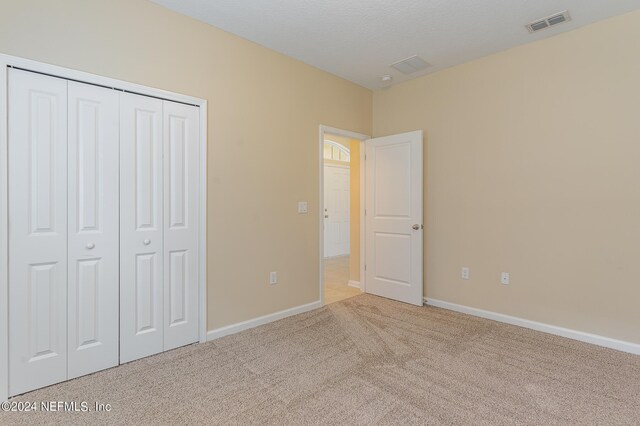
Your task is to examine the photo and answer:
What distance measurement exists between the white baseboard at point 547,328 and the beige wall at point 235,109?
1555 millimetres

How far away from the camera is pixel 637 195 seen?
102 inches

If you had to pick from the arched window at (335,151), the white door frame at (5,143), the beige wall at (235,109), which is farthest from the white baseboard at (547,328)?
the arched window at (335,151)

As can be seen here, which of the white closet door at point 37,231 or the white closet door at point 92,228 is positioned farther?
the white closet door at point 92,228

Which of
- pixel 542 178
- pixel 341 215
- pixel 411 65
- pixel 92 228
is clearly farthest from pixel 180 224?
pixel 341 215

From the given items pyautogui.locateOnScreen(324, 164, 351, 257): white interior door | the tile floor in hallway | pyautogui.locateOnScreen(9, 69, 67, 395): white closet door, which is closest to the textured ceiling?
pyautogui.locateOnScreen(9, 69, 67, 395): white closet door

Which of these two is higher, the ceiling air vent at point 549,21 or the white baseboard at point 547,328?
the ceiling air vent at point 549,21

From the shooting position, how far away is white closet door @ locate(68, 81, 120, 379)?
220cm

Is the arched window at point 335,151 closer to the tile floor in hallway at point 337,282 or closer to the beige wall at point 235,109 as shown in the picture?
the tile floor in hallway at point 337,282

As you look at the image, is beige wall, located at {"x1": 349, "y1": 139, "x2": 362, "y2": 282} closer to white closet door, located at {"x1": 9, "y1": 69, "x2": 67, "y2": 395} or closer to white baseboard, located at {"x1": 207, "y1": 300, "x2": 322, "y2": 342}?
white baseboard, located at {"x1": 207, "y1": 300, "x2": 322, "y2": 342}

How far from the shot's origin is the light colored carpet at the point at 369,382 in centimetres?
183

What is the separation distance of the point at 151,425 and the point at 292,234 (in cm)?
207

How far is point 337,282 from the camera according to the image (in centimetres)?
505

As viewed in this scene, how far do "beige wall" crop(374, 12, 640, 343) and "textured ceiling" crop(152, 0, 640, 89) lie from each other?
300 mm

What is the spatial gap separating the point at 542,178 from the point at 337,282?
3036 mm
